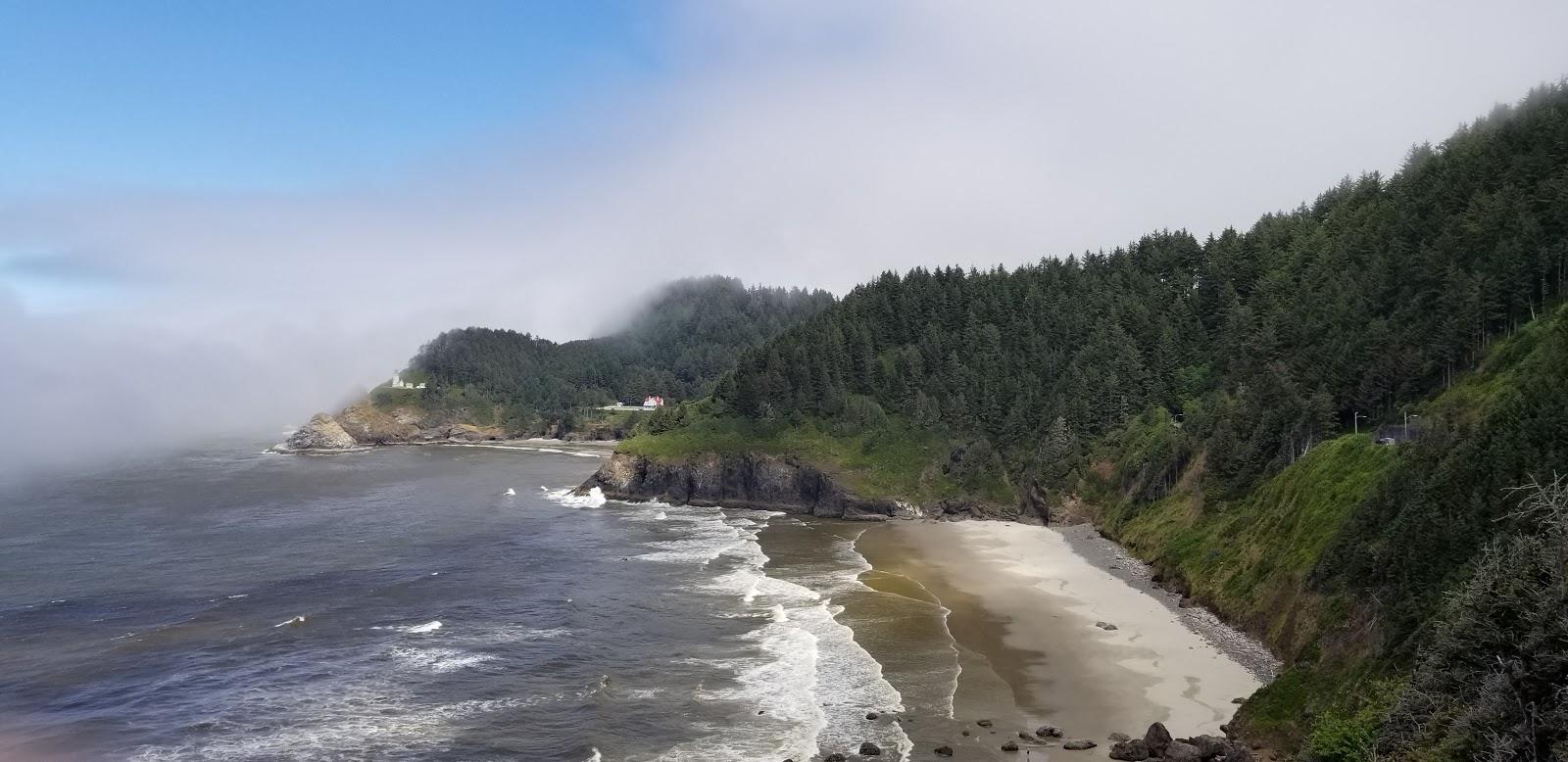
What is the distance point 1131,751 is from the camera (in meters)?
37.9

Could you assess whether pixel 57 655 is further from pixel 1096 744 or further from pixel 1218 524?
pixel 1218 524

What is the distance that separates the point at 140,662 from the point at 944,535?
229 feet

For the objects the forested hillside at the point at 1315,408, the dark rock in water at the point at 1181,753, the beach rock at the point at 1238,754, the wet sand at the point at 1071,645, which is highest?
the forested hillside at the point at 1315,408

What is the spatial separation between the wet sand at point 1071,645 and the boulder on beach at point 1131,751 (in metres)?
0.78

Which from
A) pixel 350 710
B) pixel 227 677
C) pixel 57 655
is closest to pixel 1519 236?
pixel 350 710

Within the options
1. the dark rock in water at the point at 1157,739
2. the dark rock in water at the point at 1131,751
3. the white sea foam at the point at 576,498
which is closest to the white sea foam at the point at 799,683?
the dark rock in water at the point at 1131,751

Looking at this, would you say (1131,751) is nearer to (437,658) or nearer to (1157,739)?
(1157,739)

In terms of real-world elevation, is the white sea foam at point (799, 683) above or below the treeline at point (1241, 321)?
below

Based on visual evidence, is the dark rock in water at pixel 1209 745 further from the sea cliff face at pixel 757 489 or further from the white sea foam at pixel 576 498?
the white sea foam at pixel 576 498

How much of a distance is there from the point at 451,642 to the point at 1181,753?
40.5m

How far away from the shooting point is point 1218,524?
227 ft

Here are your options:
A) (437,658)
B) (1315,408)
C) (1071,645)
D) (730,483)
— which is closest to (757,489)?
(730,483)

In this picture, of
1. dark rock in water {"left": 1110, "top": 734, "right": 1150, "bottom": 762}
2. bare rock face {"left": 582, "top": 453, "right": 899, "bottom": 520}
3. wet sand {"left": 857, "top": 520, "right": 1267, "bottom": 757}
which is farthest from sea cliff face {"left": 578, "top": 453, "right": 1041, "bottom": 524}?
dark rock in water {"left": 1110, "top": 734, "right": 1150, "bottom": 762}

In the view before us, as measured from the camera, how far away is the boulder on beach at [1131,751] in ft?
124
